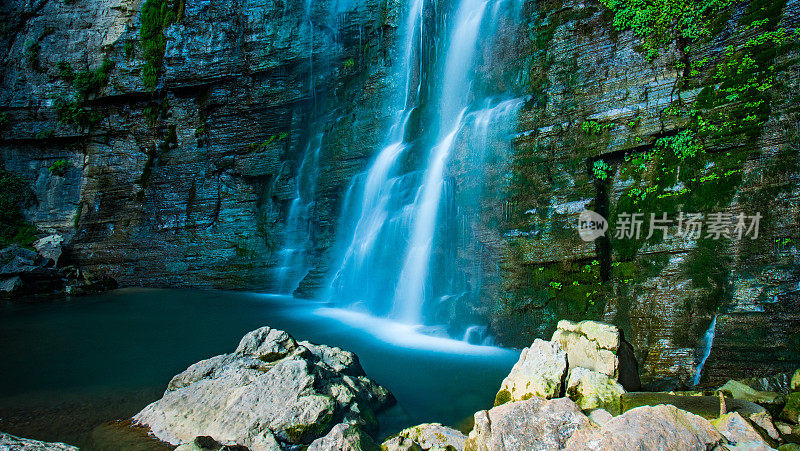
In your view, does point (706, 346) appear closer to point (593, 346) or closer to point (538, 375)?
point (593, 346)

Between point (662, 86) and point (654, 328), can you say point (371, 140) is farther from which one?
point (654, 328)

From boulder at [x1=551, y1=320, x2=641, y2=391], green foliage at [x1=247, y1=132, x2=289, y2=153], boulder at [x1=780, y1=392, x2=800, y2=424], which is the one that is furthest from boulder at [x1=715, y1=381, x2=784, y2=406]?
green foliage at [x1=247, y1=132, x2=289, y2=153]

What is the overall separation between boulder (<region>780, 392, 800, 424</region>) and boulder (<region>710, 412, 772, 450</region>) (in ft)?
2.51

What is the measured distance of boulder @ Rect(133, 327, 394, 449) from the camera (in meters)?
4.49

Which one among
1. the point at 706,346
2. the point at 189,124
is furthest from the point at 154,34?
the point at 706,346

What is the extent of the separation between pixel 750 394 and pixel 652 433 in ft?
8.75

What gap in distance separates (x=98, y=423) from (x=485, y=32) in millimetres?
10775

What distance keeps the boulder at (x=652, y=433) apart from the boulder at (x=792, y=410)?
1.40 metres

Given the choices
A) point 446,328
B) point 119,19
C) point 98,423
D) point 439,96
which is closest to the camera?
point 98,423

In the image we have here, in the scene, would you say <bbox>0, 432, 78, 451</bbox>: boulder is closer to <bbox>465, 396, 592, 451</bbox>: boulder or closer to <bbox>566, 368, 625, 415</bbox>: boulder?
<bbox>465, 396, 592, 451</bbox>: boulder

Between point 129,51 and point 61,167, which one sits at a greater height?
Result: point 129,51

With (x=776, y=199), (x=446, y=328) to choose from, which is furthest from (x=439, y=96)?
(x=776, y=199)

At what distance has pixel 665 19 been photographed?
7.68 meters

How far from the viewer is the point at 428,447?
13.4ft
